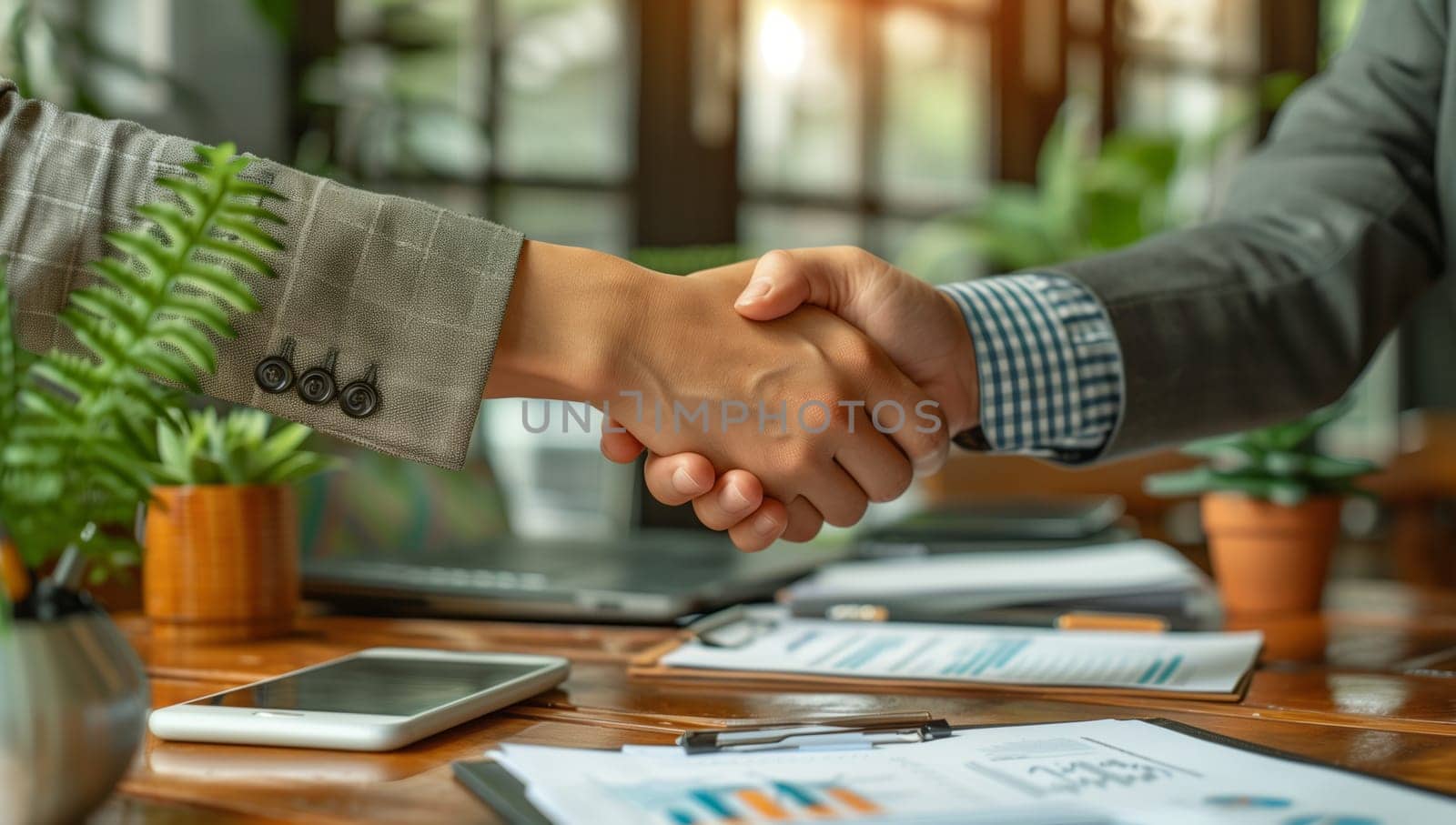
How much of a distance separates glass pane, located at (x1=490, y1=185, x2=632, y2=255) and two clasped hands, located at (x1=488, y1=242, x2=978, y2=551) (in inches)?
89.8

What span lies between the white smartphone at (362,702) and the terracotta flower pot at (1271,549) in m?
0.67

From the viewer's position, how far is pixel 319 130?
2895mm

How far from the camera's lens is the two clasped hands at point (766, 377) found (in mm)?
877

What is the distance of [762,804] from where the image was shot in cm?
43

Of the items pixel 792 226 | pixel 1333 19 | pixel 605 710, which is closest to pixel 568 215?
pixel 792 226

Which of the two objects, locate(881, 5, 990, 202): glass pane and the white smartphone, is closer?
the white smartphone

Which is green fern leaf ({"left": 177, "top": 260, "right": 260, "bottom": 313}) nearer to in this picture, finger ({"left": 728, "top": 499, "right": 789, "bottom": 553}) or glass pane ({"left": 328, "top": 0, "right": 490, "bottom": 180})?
finger ({"left": 728, "top": 499, "right": 789, "bottom": 553})

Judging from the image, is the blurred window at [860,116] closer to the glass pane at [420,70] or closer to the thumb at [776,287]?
the glass pane at [420,70]

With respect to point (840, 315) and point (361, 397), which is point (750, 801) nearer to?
point (361, 397)

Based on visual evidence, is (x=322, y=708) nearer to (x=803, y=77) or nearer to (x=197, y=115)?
(x=197, y=115)

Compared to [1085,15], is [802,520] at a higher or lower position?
lower

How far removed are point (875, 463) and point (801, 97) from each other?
286 cm

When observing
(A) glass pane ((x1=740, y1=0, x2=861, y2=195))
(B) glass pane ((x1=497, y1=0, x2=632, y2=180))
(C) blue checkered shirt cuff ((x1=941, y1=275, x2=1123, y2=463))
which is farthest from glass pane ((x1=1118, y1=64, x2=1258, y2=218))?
(C) blue checkered shirt cuff ((x1=941, y1=275, x2=1123, y2=463))

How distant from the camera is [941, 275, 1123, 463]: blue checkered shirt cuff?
101 centimetres
